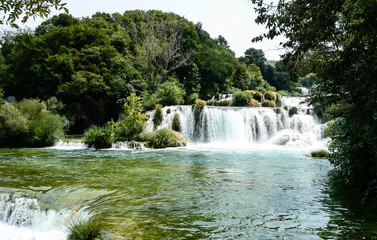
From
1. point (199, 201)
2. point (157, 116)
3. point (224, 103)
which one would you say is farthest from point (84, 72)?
point (199, 201)

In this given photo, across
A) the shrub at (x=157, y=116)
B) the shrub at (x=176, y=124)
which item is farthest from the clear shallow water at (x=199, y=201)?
the shrub at (x=157, y=116)

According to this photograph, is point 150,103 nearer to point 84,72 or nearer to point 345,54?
point 84,72

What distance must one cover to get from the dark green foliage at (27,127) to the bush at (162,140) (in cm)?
614

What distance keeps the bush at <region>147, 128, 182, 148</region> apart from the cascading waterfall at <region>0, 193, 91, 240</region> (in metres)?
12.4

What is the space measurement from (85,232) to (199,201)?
257 centimetres

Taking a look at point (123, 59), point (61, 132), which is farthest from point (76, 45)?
point (61, 132)

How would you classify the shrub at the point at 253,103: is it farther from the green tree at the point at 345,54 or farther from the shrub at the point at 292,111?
the green tree at the point at 345,54

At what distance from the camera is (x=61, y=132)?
1880 cm

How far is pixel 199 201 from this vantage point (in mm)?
5832

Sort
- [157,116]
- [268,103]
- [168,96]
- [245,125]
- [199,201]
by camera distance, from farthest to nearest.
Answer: [268,103]
[168,96]
[157,116]
[245,125]
[199,201]

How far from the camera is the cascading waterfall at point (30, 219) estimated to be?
14.8 ft

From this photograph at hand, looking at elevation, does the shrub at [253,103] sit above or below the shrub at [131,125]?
above

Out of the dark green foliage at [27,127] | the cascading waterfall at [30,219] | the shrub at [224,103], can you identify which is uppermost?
the shrub at [224,103]

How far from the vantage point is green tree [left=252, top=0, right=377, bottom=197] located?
9.55 ft
